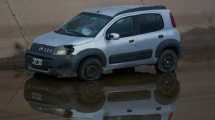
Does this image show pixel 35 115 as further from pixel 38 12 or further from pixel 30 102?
pixel 38 12

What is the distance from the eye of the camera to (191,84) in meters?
15.9

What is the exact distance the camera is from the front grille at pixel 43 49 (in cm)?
1560


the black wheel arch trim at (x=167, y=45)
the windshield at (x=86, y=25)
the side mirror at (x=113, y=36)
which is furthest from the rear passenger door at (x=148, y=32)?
the windshield at (x=86, y=25)

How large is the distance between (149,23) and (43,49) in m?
2.71

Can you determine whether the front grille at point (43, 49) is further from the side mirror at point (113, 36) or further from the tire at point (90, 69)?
the side mirror at point (113, 36)

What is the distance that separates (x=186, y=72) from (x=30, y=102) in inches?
201

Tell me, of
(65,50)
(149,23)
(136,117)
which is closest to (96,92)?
(65,50)

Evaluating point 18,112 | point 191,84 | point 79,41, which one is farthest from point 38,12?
point 18,112

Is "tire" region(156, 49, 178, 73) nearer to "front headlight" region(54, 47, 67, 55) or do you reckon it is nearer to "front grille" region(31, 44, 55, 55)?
"front headlight" region(54, 47, 67, 55)

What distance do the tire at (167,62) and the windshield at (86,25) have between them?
1.78 m

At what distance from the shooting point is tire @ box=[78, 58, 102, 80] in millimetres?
15664

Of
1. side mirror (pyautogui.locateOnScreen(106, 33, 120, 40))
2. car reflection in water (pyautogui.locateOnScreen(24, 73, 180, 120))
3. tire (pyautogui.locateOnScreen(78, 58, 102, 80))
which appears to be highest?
side mirror (pyautogui.locateOnScreen(106, 33, 120, 40))

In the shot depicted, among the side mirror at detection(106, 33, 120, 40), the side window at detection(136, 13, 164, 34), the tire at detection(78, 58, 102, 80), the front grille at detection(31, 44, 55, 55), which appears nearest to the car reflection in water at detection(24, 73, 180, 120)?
the tire at detection(78, 58, 102, 80)

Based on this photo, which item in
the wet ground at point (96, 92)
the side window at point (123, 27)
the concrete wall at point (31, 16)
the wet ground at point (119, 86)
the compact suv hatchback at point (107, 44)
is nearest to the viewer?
the wet ground at point (119, 86)
